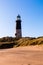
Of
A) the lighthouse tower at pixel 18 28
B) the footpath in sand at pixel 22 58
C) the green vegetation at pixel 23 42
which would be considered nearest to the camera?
the footpath in sand at pixel 22 58

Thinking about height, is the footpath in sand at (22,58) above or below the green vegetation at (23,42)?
above

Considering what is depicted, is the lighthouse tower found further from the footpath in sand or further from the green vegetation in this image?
the footpath in sand

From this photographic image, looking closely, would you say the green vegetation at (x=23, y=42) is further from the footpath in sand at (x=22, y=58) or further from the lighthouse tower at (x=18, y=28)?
the footpath in sand at (x=22, y=58)

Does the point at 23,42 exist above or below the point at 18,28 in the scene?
below

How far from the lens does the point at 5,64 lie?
7.46 m

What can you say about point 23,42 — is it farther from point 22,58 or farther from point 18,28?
point 18,28

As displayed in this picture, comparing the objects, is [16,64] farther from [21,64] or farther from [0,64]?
[0,64]

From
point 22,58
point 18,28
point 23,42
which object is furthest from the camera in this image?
point 18,28

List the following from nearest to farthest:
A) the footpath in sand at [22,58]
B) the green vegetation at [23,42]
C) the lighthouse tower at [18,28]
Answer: the footpath in sand at [22,58] < the green vegetation at [23,42] < the lighthouse tower at [18,28]

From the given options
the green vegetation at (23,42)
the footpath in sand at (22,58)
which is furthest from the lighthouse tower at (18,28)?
the footpath in sand at (22,58)

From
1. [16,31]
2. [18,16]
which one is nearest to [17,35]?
[16,31]

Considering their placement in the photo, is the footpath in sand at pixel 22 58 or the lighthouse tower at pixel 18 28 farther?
the lighthouse tower at pixel 18 28

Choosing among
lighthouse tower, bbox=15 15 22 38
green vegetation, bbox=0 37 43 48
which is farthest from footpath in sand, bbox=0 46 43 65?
lighthouse tower, bbox=15 15 22 38

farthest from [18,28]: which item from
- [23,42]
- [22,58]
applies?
[22,58]
